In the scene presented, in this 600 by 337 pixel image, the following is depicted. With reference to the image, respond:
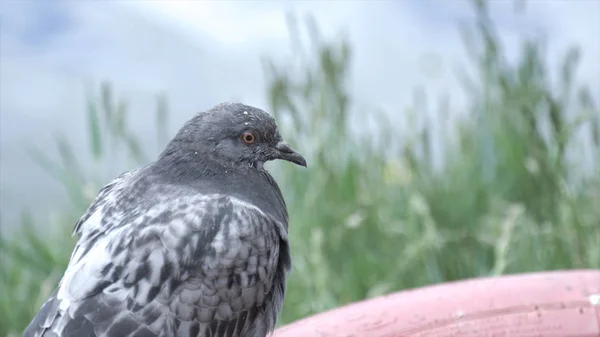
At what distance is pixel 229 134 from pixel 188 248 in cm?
42

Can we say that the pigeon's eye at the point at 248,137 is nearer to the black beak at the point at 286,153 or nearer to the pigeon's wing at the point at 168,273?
the black beak at the point at 286,153

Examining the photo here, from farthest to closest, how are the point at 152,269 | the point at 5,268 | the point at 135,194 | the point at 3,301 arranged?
the point at 5,268
the point at 3,301
the point at 135,194
the point at 152,269

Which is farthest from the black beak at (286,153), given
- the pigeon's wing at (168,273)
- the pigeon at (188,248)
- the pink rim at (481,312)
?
the pink rim at (481,312)

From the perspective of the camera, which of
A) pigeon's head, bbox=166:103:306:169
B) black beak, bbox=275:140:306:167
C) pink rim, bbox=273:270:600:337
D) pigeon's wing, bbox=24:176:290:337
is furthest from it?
black beak, bbox=275:140:306:167

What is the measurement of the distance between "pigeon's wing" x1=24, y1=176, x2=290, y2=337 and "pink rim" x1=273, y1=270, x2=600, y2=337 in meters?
0.28

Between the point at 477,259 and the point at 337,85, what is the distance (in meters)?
0.96

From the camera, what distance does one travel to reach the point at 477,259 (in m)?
3.73

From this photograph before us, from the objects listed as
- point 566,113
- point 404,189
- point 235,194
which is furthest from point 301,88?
point 235,194

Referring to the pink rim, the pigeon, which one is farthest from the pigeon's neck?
the pink rim

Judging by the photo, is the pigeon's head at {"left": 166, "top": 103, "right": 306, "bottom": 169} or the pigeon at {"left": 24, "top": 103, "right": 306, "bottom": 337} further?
the pigeon's head at {"left": 166, "top": 103, "right": 306, "bottom": 169}

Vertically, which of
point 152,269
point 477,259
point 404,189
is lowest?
point 477,259

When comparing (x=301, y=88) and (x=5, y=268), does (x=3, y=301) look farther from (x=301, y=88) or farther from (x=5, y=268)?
(x=301, y=88)

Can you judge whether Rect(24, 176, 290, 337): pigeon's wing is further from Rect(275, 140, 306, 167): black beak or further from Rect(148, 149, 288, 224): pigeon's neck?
Rect(275, 140, 306, 167): black beak

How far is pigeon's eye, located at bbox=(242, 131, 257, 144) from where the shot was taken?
2.50m
